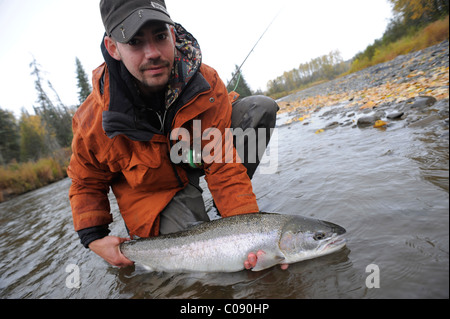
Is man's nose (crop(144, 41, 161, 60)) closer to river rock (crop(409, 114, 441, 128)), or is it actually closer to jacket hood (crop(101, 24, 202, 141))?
jacket hood (crop(101, 24, 202, 141))

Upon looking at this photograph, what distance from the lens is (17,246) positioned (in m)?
4.49

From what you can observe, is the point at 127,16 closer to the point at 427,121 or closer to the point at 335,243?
the point at 335,243

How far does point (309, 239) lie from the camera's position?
1899mm

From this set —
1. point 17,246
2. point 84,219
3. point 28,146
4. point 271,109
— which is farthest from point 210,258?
point 28,146

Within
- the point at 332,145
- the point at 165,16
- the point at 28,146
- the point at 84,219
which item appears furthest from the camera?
the point at 28,146

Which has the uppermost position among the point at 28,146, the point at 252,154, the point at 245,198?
the point at 28,146

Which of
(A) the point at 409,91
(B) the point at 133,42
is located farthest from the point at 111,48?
(A) the point at 409,91

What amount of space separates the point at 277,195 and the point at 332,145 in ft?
6.19

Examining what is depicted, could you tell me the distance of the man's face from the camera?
2.32 m

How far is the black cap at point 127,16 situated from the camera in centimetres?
222

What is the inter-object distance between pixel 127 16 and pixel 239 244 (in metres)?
2.30

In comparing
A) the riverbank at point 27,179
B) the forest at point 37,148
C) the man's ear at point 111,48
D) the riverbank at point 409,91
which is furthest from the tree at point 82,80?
the man's ear at point 111,48

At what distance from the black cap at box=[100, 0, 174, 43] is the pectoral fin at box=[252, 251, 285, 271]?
2.25 meters

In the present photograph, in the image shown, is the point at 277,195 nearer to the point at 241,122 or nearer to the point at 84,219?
the point at 241,122
